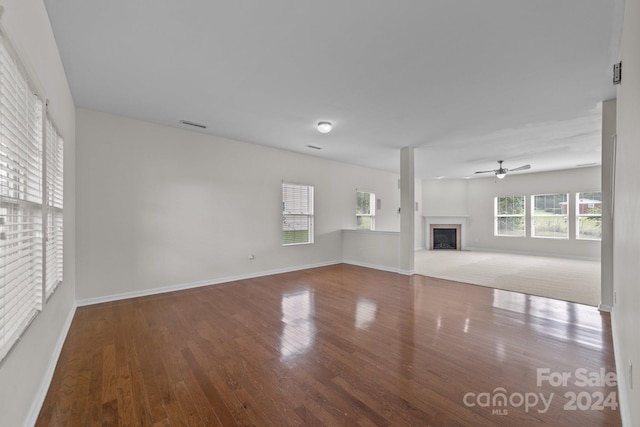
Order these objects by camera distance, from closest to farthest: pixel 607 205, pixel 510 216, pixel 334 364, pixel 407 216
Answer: pixel 334 364, pixel 607 205, pixel 407 216, pixel 510 216

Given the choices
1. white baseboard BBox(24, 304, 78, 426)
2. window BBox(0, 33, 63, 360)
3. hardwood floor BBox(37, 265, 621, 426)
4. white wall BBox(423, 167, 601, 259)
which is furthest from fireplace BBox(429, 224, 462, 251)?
window BBox(0, 33, 63, 360)

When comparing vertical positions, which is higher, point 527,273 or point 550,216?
point 550,216

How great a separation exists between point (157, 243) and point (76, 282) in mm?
1041

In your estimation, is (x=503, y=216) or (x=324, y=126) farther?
(x=503, y=216)

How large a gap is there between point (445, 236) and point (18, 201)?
10881 mm

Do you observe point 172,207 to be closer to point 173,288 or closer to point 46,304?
point 173,288

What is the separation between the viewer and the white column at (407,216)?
18.6 ft

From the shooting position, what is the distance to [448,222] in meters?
10.1

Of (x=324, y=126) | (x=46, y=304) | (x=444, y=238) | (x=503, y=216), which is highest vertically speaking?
(x=324, y=126)

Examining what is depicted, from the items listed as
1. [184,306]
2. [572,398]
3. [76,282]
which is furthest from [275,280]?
[572,398]

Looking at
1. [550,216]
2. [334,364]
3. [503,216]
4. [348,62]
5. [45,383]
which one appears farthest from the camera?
[503,216]

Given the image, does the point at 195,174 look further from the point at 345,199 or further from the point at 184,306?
the point at 345,199

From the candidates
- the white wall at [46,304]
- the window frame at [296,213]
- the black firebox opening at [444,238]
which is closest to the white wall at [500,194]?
the black firebox opening at [444,238]

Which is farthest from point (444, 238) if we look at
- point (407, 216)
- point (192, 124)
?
point (192, 124)
